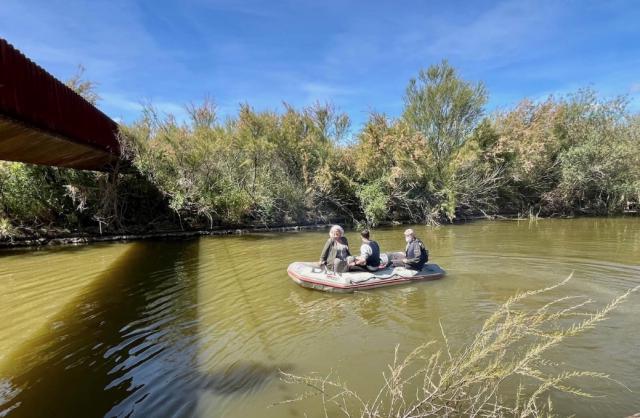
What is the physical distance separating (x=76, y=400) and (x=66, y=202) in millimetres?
15360

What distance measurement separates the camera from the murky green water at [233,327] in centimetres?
439

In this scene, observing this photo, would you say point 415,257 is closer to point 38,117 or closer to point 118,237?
point 38,117

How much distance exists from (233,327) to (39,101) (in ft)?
17.1

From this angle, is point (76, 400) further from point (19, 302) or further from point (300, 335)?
point (19, 302)

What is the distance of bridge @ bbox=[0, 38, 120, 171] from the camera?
577cm

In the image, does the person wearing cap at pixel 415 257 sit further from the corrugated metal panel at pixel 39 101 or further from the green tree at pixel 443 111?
the green tree at pixel 443 111

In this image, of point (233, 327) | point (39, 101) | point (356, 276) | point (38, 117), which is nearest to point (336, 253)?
point (356, 276)

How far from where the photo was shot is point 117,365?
5168 mm

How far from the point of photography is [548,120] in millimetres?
22953

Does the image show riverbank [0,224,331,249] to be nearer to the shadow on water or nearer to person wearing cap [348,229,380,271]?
the shadow on water

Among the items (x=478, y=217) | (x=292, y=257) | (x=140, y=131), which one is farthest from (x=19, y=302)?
(x=478, y=217)

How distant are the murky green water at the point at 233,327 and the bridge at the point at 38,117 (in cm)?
319

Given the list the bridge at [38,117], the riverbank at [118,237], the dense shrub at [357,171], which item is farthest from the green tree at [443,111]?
the bridge at [38,117]

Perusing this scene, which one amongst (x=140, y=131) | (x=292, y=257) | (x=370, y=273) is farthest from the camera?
(x=140, y=131)
